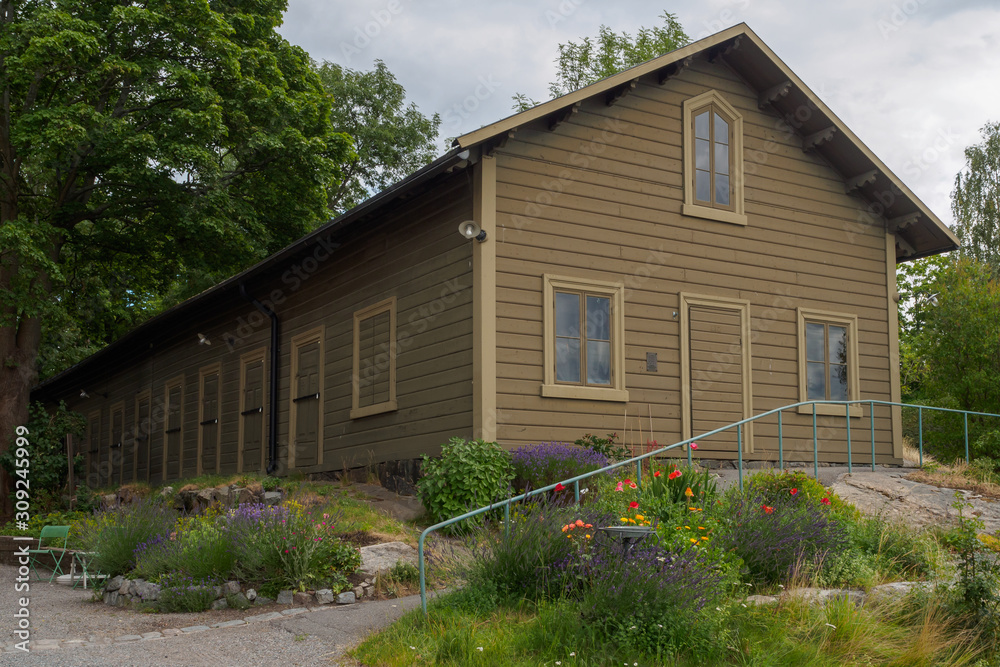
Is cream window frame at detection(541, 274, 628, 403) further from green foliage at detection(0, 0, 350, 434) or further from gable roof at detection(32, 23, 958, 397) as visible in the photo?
green foliage at detection(0, 0, 350, 434)

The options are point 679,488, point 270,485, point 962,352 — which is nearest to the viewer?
point 679,488

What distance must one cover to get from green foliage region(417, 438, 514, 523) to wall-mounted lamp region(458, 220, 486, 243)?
2630mm

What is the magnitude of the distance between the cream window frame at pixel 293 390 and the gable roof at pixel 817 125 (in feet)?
21.0

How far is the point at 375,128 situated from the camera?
114ft

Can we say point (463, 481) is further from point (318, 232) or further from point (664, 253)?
point (318, 232)

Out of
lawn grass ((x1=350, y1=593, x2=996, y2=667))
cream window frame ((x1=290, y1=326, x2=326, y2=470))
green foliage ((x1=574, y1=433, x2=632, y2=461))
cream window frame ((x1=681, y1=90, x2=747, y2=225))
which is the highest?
cream window frame ((x1=681, y1=90, x2=747, y2=225))

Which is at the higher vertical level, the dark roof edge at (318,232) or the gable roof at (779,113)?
the gable roof at (779,113)

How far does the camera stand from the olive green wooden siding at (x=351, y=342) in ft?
44.1

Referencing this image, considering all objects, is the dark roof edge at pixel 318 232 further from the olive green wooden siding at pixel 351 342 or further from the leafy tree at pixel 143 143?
the leafy tree at pixel 143 143

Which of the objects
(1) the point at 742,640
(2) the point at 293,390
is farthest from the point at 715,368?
(1) the point at 742,640

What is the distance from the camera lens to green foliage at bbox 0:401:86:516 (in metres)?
20.7

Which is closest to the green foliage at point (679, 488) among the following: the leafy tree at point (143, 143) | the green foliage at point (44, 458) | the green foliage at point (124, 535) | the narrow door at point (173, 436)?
the green foliage at point (124, 535)

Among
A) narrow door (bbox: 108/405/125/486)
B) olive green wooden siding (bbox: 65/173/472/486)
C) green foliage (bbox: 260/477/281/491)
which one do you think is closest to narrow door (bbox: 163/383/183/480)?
olive green wooden siding (bbox: 65/173/472/486)

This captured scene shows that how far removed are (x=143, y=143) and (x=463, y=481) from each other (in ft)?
34.6
